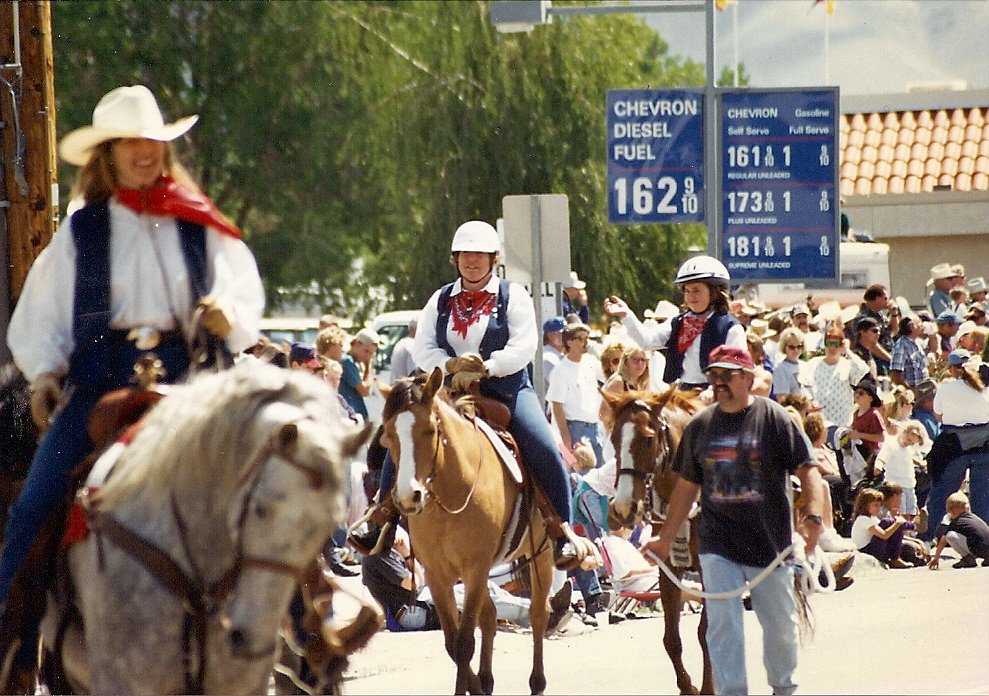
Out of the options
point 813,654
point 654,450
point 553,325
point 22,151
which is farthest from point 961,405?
point 22,151

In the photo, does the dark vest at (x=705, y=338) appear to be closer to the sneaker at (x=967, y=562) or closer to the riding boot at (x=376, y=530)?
the riding boot at (x=376, y=530)

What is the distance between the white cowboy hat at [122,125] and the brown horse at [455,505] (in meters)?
4.07

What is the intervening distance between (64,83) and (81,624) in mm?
30267

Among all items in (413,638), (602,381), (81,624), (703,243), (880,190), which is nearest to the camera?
(81,624)

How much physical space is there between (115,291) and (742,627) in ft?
14.4

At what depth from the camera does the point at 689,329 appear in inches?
457

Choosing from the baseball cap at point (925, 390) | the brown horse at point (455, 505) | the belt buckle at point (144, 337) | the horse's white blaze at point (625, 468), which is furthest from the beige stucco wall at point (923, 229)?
the belt buckle at point (144, 337)

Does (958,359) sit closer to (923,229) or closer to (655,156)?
(655,156)

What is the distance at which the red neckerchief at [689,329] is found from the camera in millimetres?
11577

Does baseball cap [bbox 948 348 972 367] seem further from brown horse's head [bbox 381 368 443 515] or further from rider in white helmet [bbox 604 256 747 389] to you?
brown horse's head [bbox 381 368 443 515]

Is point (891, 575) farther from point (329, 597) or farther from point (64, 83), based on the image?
point (64, 83)

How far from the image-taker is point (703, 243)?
1939 inches

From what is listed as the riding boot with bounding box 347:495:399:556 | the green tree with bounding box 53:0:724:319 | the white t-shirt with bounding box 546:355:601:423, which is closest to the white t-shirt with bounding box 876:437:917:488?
the white t-shirt with bounding box 546:355:601:423

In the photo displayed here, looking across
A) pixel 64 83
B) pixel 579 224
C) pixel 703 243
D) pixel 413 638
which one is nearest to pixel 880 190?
pixel 579 224
